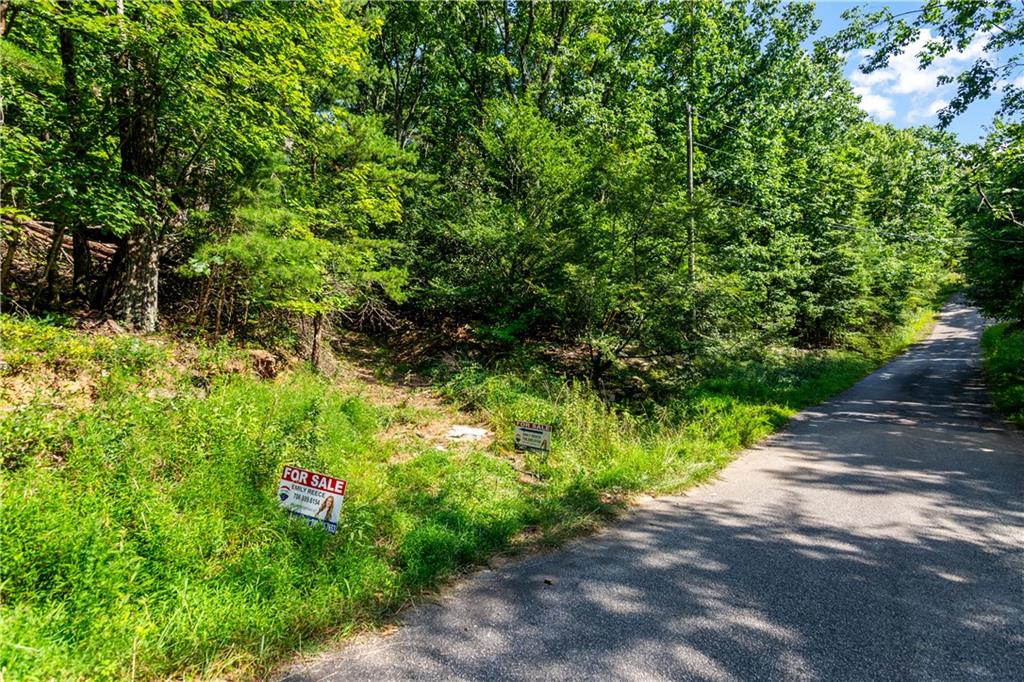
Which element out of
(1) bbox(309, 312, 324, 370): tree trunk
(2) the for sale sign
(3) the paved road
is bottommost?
(3) the paved road

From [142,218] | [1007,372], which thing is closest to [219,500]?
[142,218]

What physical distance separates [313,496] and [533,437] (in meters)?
3.24

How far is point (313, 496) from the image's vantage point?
10.7ft

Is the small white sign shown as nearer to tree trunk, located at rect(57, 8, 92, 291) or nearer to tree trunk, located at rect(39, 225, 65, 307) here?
tree trunk, located at rect(57, 8, 92, 291)

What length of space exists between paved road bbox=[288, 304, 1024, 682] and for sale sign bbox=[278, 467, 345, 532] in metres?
0.93

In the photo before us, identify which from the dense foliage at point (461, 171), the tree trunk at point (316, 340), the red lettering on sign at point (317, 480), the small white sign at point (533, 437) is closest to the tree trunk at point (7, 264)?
the dense foliage at point (461, 171)

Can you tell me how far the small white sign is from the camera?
590 centimetres

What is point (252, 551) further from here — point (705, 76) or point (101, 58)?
point (705, 76)

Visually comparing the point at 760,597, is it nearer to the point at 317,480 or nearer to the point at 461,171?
the point at 317,480

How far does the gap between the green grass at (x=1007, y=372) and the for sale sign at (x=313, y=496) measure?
38.9ft

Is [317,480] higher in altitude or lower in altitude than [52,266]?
lower

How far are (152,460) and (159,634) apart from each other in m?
1.58

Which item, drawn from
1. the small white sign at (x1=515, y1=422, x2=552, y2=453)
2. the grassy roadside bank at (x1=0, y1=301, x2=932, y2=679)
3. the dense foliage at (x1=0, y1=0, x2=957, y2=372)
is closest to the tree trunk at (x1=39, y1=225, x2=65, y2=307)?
the dense foliage at (x1=0, y1=0, x2=957, y2=372)

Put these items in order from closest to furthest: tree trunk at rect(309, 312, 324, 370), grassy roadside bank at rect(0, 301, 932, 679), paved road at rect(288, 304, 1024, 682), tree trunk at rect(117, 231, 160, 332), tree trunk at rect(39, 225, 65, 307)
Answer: grassy roadside bank at rect(0, 301, 932, 679), paved road at rect(288, 304, 1024, 682), tree trunk at rect(39, 225, 65, 307), tree trunk at rect(117, 231, 160, 332), tree trunk at rect(309, 312, 324, 370)
